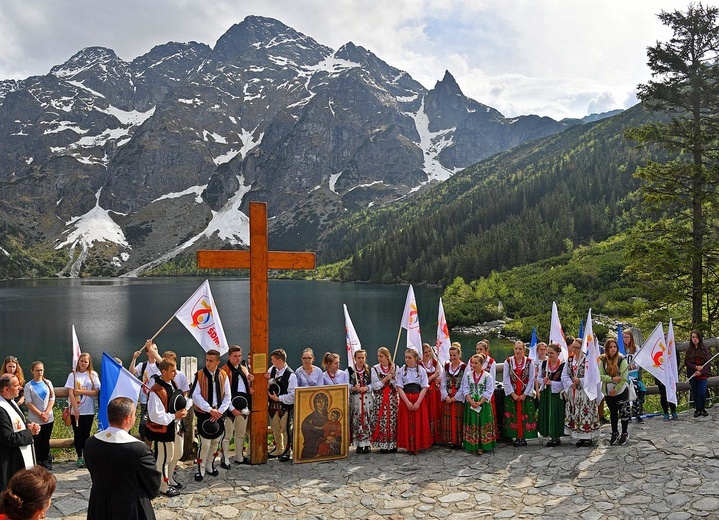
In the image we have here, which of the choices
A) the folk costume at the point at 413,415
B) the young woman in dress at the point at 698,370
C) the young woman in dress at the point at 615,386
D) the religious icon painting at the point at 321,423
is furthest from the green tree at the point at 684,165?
the religious icon painting at the point at 321,423

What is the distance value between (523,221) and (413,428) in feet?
341

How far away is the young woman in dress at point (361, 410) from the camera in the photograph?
8.55 m

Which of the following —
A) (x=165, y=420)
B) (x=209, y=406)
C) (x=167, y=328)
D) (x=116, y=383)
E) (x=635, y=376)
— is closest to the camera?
(x=165, y=420)

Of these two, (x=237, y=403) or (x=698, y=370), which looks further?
(x=698, y=370)

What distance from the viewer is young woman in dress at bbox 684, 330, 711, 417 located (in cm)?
991

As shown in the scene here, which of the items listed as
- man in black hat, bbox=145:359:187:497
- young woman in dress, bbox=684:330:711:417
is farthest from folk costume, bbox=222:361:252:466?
young woman in dress, bbox=684:330:711:417

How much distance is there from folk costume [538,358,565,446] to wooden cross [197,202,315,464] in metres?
4.68

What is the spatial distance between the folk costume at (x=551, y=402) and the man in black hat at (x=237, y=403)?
4.92 m

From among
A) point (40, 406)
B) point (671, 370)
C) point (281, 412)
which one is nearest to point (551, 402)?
point (671, 370)

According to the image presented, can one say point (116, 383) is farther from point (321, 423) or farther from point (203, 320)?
point (321, 423)

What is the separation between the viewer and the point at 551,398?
8766 mm

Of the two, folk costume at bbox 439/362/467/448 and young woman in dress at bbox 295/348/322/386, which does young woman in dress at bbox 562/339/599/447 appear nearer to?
folk costume at bbox 439/362/467/448

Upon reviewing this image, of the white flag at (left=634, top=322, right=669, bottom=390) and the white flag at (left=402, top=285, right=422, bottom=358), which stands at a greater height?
the white flag at (left=402, top=285, right=422, bottom=358)

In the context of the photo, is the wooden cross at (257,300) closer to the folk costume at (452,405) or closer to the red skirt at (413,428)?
the red skirt at (413,428)
